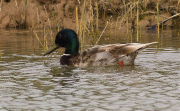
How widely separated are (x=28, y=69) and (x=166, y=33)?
803 centimetres

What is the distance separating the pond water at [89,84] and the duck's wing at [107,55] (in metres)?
0.26

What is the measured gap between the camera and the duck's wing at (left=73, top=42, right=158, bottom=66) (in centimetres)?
834

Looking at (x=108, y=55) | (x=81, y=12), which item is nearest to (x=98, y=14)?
(x=81, y=12)

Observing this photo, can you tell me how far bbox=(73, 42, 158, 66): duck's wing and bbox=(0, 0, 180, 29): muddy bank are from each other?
296 inches

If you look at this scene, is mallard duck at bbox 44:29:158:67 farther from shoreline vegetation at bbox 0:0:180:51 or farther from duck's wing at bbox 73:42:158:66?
shoreline vegetation at bbox 0:0:180:51

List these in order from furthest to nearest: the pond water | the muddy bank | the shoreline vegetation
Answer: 1. the muddy bank
2. the shoreline vegetation
3. the pond water

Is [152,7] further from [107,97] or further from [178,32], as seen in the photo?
[107,97]

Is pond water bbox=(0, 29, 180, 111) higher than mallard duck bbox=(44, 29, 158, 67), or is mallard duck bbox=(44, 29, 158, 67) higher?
mallard duck bbox=(44, 29, 158, 67)

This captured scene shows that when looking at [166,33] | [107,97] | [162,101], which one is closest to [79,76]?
[107,97]

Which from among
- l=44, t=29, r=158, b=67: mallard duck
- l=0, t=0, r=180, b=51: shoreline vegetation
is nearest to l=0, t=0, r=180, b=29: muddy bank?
l=0, t=0, r=180, b=51: shoreline vegetation

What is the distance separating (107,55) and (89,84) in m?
2.09

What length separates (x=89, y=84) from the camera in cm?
638

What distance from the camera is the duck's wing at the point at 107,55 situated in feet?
27.4

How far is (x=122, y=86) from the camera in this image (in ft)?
20.3
